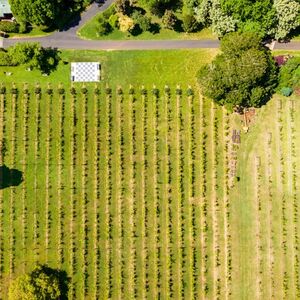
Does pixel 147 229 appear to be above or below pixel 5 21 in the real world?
below

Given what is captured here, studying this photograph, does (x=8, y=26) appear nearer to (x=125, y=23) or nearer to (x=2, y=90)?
(x=2, y=90)

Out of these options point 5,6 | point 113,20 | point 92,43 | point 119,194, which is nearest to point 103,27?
point 113,20

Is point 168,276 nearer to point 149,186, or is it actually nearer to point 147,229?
point 147,229

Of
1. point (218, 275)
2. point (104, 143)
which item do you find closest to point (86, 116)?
point (104, 143)

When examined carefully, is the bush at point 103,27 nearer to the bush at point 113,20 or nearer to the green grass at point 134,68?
the bush at point 113,20

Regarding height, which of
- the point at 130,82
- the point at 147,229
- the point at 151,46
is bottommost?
the point at 147,229

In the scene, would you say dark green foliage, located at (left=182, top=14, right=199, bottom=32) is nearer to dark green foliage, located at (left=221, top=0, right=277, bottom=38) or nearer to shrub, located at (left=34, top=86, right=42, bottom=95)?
dark green foliage, located at (left=221, top=0, right=277, bottom=38)

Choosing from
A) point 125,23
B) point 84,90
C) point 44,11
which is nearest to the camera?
point 44,11
